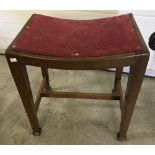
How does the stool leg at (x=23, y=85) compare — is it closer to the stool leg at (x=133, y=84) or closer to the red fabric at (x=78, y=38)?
the red fabric at (x=78, y=38)

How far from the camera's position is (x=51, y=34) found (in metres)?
0.86

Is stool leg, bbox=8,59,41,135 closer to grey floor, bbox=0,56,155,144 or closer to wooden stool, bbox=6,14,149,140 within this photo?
wooden stool, bbox=6,14,149,140

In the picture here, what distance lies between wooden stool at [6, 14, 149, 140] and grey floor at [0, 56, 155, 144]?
17 centimetres

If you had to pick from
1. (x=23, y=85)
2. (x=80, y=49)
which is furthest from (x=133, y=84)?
(x=23, y=85)

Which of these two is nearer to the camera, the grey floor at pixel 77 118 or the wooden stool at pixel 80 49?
the wooden stool at pixel 80 49

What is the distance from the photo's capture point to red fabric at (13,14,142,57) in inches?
29.1

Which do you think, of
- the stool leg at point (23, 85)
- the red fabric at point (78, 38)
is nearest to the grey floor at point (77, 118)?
the stool leg at point (23, 85)

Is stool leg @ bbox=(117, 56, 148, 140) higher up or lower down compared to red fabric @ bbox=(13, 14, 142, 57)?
lower down

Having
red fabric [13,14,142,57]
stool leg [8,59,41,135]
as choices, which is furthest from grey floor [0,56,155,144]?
red fabric [13,14,142,57]

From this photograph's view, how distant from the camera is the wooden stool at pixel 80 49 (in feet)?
2.35

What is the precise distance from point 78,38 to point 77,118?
0.51 metres

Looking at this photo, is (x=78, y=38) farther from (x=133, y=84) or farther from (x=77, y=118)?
(x=77, y=118)
